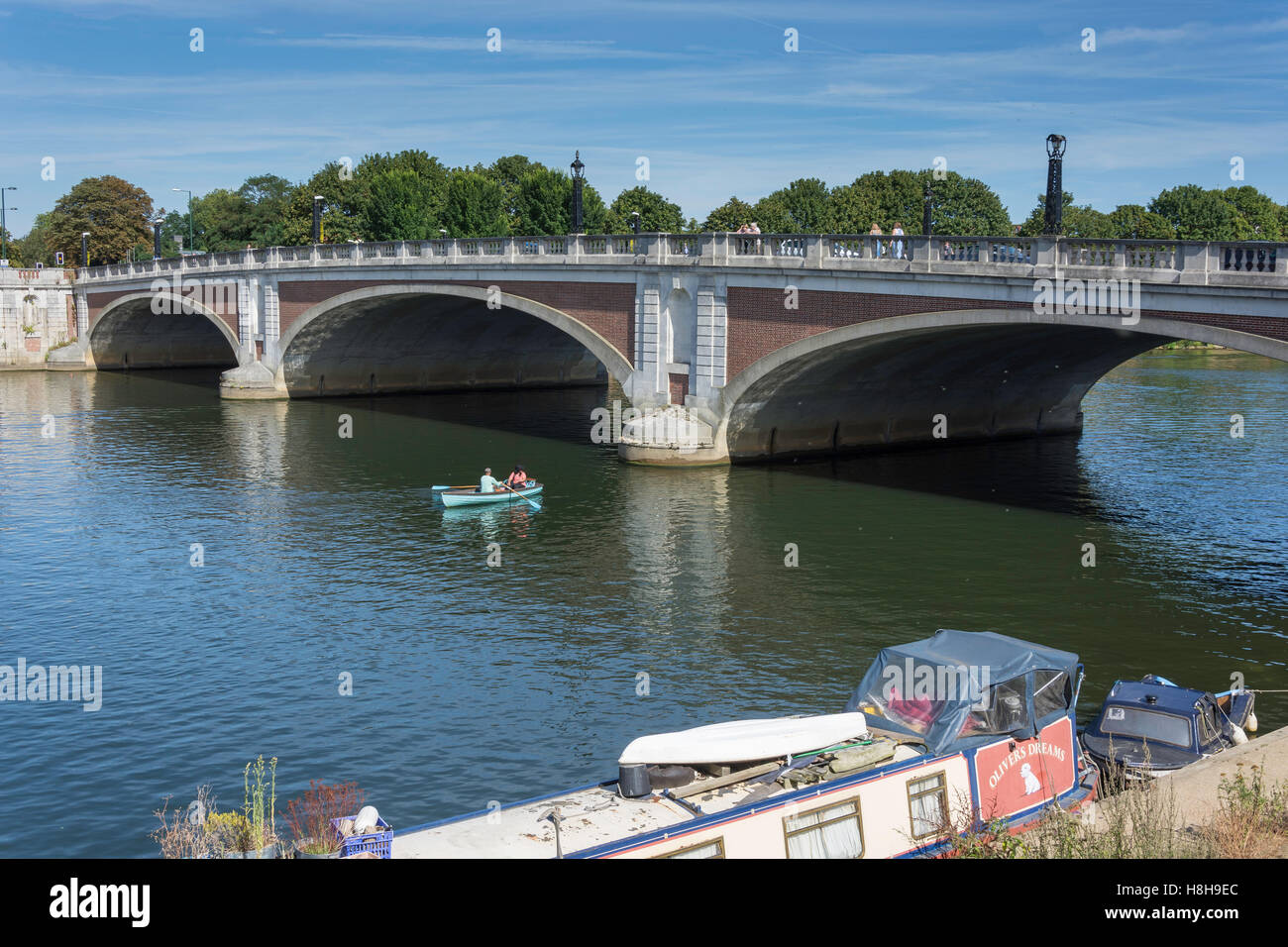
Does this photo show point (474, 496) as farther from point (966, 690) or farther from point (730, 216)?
point (730, 216)

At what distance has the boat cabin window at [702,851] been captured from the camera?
13.2 meters

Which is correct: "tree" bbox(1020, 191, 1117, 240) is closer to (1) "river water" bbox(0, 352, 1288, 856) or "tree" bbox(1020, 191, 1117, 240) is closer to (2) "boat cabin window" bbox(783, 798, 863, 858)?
(1) "river water" bbox(0, 352, 1288, 856)

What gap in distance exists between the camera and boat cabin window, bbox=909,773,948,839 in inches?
590

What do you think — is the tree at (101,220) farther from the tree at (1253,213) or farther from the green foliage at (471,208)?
the tree at (1253,213)

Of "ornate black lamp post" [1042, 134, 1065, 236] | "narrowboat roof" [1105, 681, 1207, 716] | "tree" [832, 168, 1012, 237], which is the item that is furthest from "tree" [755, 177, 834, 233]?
"narrowboat roof" [1105, 681, 1207, 716]

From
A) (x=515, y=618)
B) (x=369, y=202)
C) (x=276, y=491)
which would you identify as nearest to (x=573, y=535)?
(x=515, y=618)

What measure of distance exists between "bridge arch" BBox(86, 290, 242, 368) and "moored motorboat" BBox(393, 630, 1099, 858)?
78.0 metres

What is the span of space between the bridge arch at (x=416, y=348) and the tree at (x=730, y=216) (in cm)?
3533

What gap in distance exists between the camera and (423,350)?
71.2m

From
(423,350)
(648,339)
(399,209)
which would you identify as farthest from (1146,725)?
(399,209)

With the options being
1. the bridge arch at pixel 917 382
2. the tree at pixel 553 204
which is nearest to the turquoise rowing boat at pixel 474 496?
the bridge arch at pixel 917 382

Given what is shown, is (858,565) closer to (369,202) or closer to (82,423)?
(82,423)

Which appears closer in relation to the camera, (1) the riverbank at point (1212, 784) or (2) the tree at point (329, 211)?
(1) the riverbank at point (1212, 784)

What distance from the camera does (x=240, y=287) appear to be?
70875 millimetres
